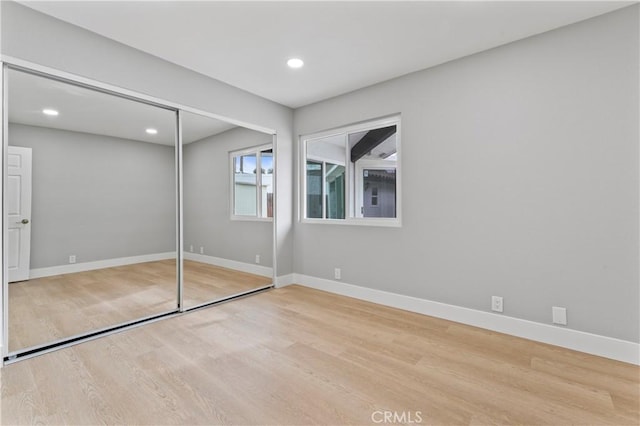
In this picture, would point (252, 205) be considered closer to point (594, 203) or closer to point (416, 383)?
point (416, 383)

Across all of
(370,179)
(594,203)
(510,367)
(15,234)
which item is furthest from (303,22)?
(510,367)

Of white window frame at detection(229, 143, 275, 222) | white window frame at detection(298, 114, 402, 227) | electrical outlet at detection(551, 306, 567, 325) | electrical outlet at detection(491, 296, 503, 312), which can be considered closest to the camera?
electrical outlet at detection(551, 306, 567, 325)

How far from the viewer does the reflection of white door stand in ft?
7.34

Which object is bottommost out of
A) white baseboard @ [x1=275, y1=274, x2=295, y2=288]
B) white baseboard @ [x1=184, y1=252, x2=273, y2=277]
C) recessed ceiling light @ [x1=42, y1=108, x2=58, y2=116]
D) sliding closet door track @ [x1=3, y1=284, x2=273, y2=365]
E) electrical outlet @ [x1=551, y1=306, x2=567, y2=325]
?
sliding closet door track @ [x1=3, y1=284, x2=273, y2=365]

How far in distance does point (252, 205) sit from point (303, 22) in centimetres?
237

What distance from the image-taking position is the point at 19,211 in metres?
2.34

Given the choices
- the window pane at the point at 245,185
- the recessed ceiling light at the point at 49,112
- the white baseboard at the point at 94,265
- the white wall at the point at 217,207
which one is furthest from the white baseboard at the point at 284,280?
the recessed ceiling light at the point at 49,112

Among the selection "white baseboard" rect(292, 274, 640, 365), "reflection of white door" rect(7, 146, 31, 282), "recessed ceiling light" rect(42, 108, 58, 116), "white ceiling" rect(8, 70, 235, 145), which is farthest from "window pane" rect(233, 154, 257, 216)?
"reflection of white door" rect(7, 146, 31, 282)

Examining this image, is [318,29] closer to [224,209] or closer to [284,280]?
[224,209]

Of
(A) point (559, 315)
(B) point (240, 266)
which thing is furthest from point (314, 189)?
(A) point (559, 315)

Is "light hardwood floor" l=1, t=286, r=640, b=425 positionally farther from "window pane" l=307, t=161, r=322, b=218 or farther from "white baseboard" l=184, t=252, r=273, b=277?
"window pane" l=307, t=161, r=322, b=218

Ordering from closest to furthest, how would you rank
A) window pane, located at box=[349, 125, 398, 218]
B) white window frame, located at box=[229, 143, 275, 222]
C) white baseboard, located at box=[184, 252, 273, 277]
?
1. window pane, located at box=[349, 125, 398, 218]
2. white baseboard, located at box=[184, 252, 273, 277]
3. white window frame, located at box=[229, 143, 275, 222]

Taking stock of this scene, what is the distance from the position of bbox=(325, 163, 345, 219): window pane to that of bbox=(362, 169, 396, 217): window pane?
1.07 ft

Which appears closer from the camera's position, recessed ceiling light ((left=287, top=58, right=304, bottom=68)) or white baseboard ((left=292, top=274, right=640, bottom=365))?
white baseboard ((left=292, top=274, right=640, bottom=365))
